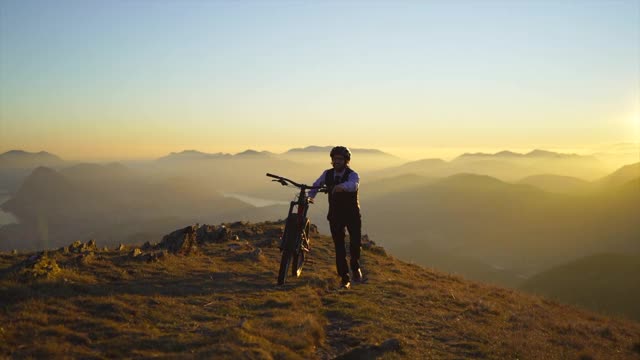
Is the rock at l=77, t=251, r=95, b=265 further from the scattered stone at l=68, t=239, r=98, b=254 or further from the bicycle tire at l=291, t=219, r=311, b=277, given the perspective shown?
the bicycle tire at l=291, t=219, r=311, b=277

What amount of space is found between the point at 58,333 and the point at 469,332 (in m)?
9.00

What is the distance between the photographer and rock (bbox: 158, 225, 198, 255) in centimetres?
1530

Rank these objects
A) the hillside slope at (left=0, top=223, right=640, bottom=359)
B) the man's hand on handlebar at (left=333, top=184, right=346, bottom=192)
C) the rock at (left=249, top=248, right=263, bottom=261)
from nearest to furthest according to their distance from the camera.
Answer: the hillside slope at (left=0, top=223, right=640, bottom=359) → the man's hand on handlebar at (left=333, top=184, right=346, bottom=192) → the rock at (left=249, top=248, right=263, bottom=261)

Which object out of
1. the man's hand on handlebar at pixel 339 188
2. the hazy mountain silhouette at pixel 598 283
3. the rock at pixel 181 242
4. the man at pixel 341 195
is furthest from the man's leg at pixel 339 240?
the hazy mountain silhouette at pixel 598 283

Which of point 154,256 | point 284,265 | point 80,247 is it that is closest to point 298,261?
point 284,265

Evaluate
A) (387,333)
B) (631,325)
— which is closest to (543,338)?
(387,333)

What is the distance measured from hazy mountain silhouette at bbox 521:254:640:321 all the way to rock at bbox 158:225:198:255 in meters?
121

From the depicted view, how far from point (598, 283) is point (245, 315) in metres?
169

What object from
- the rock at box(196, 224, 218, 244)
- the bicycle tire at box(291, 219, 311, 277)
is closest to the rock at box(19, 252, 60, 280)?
the bicycle tire at box(291, 219, 311, 277)

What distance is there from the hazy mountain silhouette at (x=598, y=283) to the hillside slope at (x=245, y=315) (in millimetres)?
118769

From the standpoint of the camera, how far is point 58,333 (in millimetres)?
7148

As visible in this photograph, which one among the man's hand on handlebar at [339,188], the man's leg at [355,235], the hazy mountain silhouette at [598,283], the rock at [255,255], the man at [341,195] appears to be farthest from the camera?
the hazy mountain silhouette at [598,283]

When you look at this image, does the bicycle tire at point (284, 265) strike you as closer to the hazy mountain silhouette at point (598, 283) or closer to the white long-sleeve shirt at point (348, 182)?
the white long-sleeve shirt at point (348, 182)

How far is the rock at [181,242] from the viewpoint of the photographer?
1530 centimetres
